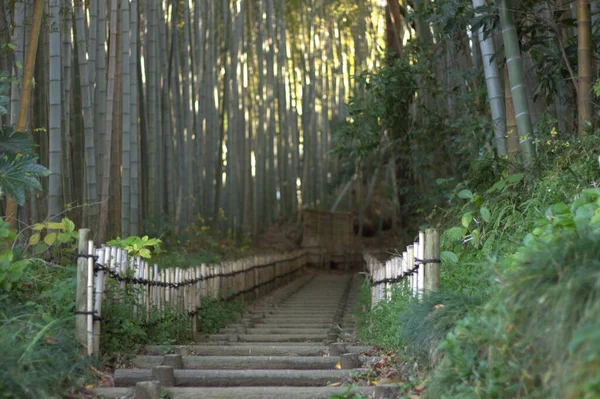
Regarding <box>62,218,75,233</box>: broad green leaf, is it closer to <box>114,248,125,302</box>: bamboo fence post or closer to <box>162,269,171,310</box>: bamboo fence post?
<box>114,248,125,302</box>: bamboo fence post

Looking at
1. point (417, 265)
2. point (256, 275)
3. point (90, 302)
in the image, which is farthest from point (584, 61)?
point (256, 275)

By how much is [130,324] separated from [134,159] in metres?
3.37

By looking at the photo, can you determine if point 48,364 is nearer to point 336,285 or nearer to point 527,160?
point 527,160

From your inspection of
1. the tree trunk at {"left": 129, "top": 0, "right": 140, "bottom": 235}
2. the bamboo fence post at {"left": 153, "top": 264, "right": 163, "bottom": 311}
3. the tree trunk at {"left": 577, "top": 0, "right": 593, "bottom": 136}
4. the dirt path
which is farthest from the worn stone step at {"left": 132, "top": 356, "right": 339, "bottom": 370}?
the tree trunk at {"left": 129, "top": 0, "right": 140, "bottom": 235}

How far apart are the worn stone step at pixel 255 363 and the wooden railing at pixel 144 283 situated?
16.4 inches

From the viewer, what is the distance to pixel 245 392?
12.4ft

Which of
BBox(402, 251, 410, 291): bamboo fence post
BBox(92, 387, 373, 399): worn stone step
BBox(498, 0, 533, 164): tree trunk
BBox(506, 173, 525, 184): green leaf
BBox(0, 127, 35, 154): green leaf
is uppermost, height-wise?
BBox(498, 0, 533, 164): tree trunk

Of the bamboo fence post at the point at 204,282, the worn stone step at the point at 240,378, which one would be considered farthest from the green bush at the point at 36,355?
the bamboo fence post at the point at 204,282

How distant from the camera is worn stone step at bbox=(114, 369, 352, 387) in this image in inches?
162

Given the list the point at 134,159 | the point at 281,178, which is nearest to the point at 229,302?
the point at 134,159

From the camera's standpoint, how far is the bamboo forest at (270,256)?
328 cm

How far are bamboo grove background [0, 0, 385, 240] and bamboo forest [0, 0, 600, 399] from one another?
0.04 meters

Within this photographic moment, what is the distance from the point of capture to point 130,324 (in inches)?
187

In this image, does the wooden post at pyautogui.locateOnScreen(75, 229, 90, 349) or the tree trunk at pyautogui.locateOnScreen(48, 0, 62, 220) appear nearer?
the wooden post at pyautogui.locateOnScreen(75, 229, 90, 349)
